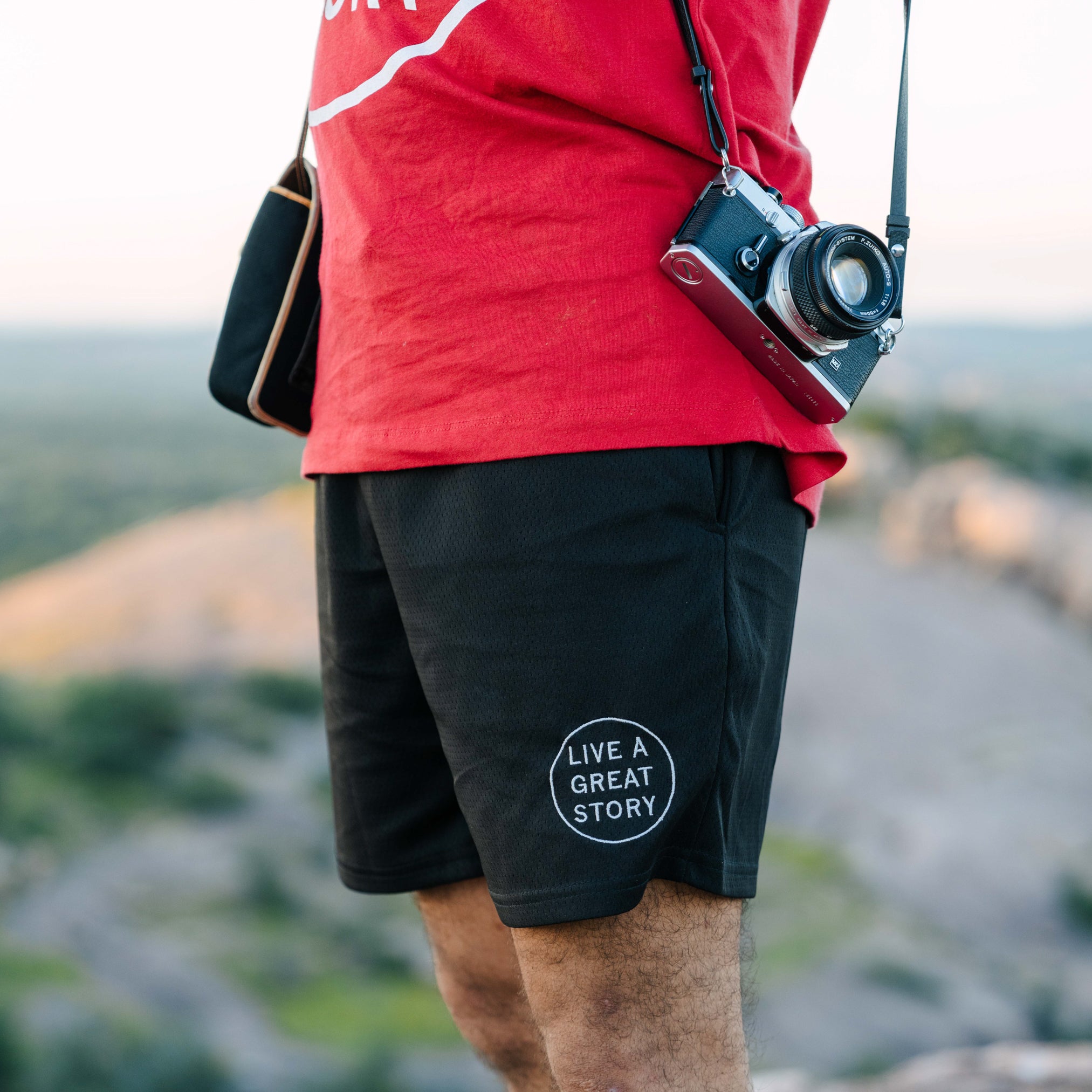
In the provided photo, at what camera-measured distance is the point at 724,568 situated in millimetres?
981

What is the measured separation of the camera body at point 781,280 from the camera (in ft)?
3.10

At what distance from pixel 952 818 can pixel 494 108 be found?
3872 mm

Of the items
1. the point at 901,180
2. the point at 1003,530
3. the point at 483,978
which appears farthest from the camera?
the point at 1003,530

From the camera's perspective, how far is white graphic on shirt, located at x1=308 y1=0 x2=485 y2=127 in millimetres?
991

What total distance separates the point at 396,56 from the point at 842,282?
48 centimetres

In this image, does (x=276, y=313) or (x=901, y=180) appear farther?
(x=276, y=313)

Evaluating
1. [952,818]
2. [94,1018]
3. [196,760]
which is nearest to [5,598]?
[196,760]

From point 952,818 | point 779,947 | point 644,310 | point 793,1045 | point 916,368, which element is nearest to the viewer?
point 644,310

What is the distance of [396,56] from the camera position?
1033 mm

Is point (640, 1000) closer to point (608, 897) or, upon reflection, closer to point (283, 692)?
point (608, 897)

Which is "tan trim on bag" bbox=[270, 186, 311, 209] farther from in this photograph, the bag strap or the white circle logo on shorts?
the white circle logo on shorts

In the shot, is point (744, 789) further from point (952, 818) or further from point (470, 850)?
point (952, 818)

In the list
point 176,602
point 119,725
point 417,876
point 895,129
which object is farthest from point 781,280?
point 176,602

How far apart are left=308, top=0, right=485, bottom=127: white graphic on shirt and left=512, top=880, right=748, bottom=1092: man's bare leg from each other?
2.70 ft
